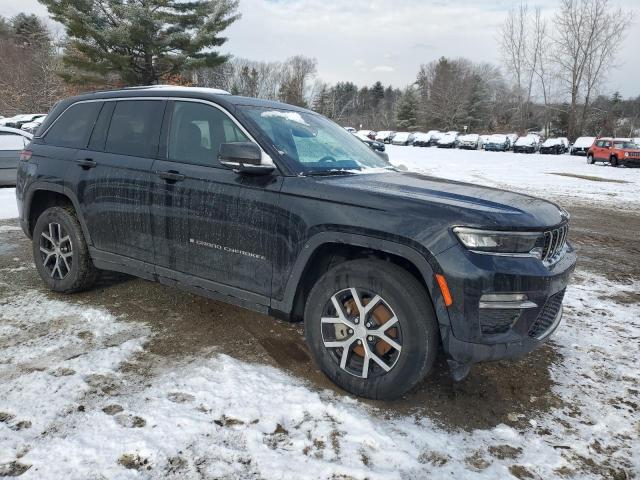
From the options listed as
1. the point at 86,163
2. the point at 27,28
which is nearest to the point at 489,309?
the point at 86,163

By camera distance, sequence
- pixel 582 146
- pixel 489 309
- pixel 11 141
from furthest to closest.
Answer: pixel 582 146
pixel 11 141
pixel 489 309

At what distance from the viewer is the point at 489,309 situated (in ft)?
8.33

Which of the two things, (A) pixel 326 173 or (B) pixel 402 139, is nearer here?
(A) pixel 326 173

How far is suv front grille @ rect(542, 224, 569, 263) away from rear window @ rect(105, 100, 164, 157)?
2833mm

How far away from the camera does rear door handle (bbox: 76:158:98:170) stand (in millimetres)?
4014

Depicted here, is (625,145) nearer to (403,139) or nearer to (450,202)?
(403,139)

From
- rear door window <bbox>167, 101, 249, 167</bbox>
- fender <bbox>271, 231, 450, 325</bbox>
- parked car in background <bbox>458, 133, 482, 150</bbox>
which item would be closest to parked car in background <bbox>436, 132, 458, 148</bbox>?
parked car in background <bbox>458, 133, 482, 150</bbox>

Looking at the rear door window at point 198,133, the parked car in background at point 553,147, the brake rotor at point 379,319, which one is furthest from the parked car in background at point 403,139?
the brake rotor at point 379,319

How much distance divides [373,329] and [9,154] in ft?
34.6

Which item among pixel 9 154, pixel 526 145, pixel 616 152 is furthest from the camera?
pixel 526 145

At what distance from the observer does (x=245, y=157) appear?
3.02 meters

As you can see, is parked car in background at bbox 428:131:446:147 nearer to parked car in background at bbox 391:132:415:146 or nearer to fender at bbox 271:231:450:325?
parked car in background at bbox 391:132:415:146

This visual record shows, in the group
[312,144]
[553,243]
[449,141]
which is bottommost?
[553,243]

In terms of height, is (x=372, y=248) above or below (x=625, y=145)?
below
